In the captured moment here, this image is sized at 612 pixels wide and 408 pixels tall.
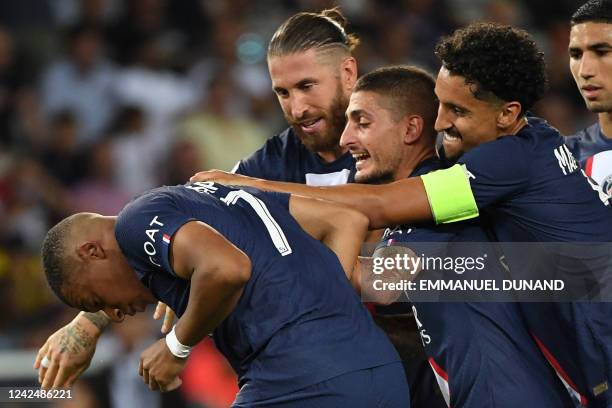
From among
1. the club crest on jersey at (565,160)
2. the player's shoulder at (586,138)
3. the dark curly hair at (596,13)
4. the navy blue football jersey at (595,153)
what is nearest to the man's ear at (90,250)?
the club crest on jersey at (565,160)

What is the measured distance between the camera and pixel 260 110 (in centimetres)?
972

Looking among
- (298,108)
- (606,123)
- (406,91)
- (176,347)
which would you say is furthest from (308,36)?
(176,347)

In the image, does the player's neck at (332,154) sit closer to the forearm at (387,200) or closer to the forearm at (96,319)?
the forearm at (387,200)

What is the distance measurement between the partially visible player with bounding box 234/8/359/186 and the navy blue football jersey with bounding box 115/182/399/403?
4.16 feet

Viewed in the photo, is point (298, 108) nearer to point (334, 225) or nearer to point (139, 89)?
point (334, 225)

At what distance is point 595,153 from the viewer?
4824 millimetres

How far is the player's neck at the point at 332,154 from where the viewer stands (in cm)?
513

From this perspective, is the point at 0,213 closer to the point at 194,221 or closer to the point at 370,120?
the point at 370,120

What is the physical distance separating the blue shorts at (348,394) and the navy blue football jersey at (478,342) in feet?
1.82

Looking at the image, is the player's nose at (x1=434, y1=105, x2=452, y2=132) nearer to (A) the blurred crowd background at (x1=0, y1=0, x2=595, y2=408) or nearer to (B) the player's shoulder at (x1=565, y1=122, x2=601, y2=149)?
(B) the player's shoulder at (x1=565, y1=122, x2=601, y2=149)

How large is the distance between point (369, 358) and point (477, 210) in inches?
30.7

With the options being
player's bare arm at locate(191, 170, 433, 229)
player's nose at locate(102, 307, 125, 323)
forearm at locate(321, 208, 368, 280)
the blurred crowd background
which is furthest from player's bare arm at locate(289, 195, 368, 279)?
the blurred crowd background

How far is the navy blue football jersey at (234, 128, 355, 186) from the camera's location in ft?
16.7

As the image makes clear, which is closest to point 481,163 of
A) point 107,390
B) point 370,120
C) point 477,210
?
point 477,210
